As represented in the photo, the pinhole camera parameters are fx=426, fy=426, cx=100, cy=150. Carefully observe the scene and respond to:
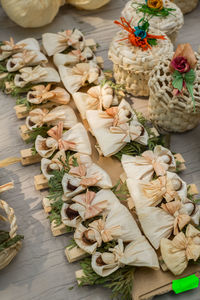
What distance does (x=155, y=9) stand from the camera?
2.33 m

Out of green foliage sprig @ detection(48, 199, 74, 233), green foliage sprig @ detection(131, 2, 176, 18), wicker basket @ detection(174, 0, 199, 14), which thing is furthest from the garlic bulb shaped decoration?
green foliage sprig @ detection(48, 199, 74, 233)

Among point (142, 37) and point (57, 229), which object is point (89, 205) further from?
point (142, 37)

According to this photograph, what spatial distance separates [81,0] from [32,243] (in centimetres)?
168

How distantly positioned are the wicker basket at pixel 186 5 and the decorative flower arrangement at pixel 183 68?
1.09m

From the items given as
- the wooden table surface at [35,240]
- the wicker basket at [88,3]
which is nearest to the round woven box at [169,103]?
the wooden table surface at [35,240]

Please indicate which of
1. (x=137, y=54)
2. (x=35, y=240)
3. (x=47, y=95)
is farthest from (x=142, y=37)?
(x=35, y=240)

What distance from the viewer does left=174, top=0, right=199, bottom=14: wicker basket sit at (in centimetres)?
284

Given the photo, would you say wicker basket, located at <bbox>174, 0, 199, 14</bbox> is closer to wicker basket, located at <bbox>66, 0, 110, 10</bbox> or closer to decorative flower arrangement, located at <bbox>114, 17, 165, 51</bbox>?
wicker basket, located at <bbox>66, 0, 110, 10</bbox>

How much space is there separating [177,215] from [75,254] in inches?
17.5

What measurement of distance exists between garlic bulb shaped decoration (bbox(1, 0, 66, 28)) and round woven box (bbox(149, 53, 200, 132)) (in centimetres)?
94

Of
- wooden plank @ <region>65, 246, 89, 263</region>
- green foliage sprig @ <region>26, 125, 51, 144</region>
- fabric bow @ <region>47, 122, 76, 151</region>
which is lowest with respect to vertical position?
wooden plank @ <region>65, 246, 89, 263</region>

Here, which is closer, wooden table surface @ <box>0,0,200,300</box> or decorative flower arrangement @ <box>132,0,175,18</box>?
wooden table surface @ <box>0,0,200,300</box>

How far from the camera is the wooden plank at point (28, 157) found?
205cm

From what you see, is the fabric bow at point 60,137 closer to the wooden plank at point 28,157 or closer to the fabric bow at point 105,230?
the wooden plank at point 28,157
